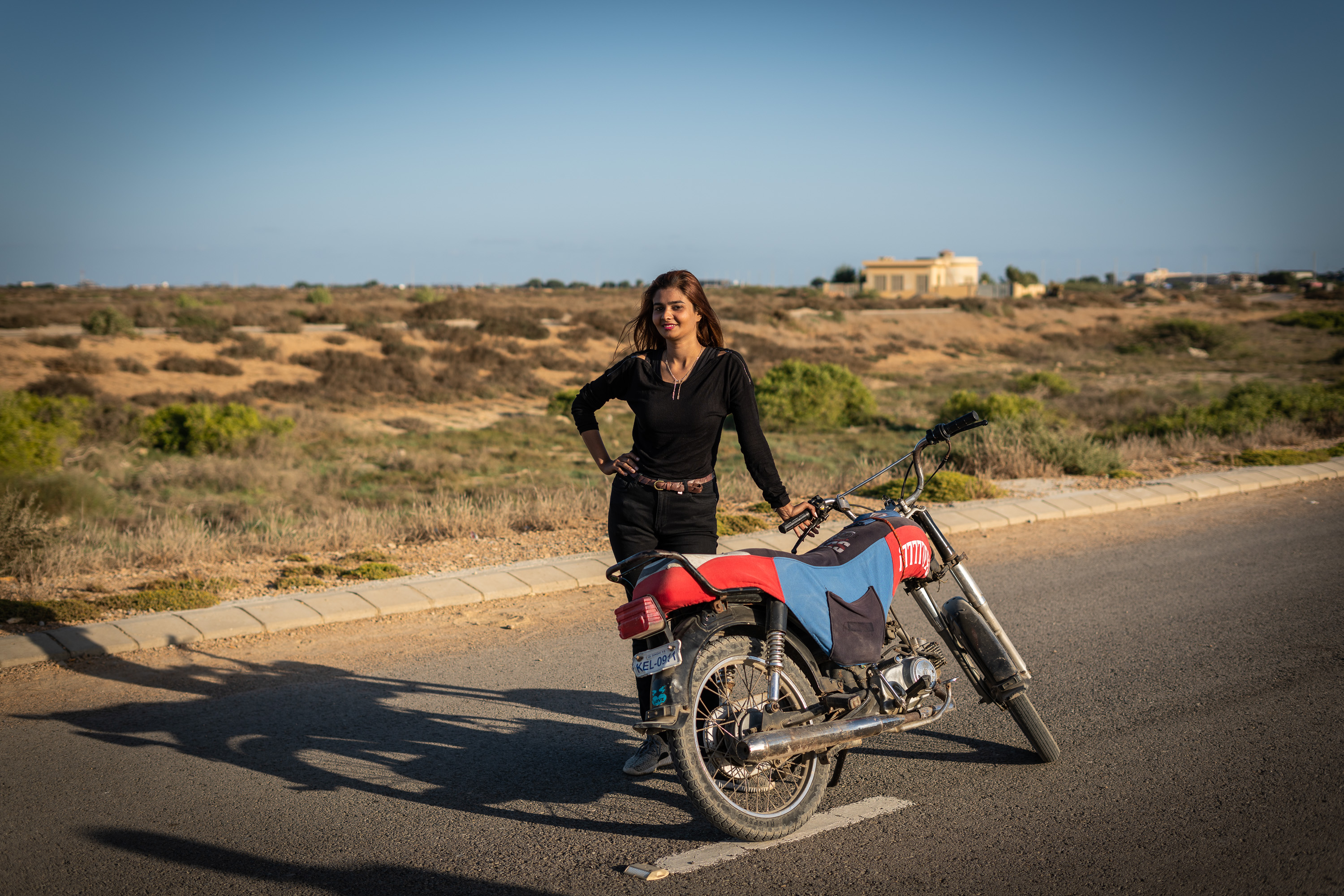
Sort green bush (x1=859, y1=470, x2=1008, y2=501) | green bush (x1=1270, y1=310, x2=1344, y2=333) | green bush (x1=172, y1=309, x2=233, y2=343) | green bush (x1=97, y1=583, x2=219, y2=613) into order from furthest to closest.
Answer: green bush (x1=1270, y1=310, x2=1344, y2=333) → green bush (x1=172, y1=309, x2=233, y2=343) → green bush (x1=859, y1=470, x2=1008, y2=501) → green bush (x1=97, y1=583, x2=219, y2=613)

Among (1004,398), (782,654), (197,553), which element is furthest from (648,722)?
(1004,398)

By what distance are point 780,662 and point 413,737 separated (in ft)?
6.82

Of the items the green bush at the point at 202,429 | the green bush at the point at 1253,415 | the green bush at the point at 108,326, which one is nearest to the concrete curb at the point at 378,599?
the green bush at the point at 1253,415

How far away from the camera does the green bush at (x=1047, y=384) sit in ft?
96.1

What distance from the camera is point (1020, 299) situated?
8356cm

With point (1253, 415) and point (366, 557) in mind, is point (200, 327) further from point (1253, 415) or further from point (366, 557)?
point (1253, 415)

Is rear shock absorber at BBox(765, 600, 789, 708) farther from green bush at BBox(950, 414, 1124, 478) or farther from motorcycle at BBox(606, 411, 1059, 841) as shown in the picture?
green bush at BBox(950, 414, 1124, 478)

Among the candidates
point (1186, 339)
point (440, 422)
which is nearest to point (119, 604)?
point (440, 422)

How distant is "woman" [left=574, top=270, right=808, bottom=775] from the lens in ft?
13.2

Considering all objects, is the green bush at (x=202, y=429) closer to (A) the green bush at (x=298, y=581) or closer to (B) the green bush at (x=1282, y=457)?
(A) the green bush at (x=298, y=581)

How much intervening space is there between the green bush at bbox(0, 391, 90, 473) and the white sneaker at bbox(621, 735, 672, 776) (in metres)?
11.8

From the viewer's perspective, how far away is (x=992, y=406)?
66.1 ft

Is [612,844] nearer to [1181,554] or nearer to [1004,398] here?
[1181,554]

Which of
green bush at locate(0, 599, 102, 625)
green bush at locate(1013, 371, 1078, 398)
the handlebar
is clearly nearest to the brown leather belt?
the handlebar
